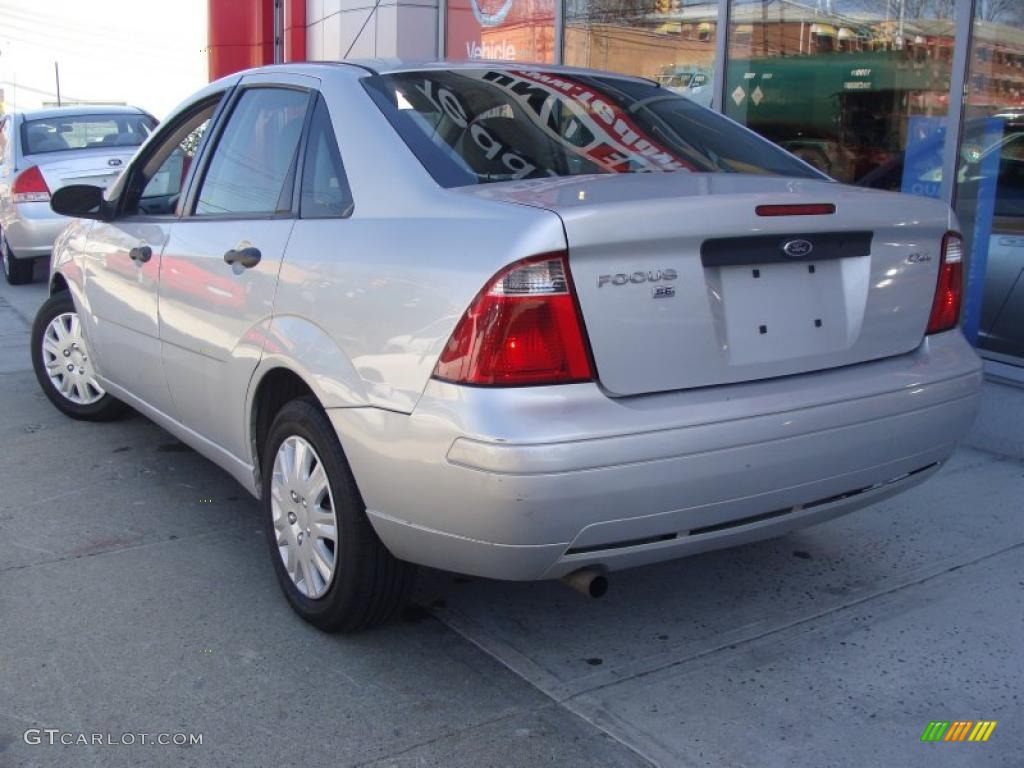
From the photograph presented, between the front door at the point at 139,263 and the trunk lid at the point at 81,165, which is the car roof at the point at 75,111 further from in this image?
the front door at the point at 139,263

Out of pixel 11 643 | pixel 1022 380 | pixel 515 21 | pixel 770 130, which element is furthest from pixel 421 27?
pixel 11 643

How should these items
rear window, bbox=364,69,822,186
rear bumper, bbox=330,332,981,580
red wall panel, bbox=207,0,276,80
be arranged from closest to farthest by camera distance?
rear bumper, bbox=330,332,981,580, rear window, bbox=364,69,822,186, red wall panel, bbox=207,0,276,80

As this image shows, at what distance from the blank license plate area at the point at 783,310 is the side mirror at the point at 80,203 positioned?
303cm

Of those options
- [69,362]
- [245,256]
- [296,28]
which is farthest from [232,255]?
[296,28]

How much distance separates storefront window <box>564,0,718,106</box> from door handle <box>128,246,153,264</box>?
15.4 feet

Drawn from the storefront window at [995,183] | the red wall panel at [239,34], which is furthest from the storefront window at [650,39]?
the red wall panel at [239,34]

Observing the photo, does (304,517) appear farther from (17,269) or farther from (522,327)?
(17,269)

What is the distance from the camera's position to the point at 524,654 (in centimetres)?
342

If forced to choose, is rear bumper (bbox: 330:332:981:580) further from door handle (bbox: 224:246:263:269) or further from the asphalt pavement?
door handle (bbox: 224:246:263:269)

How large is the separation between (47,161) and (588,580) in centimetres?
906

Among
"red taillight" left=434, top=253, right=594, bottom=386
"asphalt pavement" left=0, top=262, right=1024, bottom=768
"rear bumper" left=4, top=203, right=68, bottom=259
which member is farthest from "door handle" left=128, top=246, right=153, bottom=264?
"rear bumper" left=4, top=203, right=68, bottom=259

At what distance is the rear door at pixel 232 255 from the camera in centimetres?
362

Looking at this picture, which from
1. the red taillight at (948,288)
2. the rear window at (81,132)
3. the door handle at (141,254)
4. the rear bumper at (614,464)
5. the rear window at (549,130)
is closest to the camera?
the rear bumper at (614,464)

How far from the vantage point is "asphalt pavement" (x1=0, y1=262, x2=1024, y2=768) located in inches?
115
